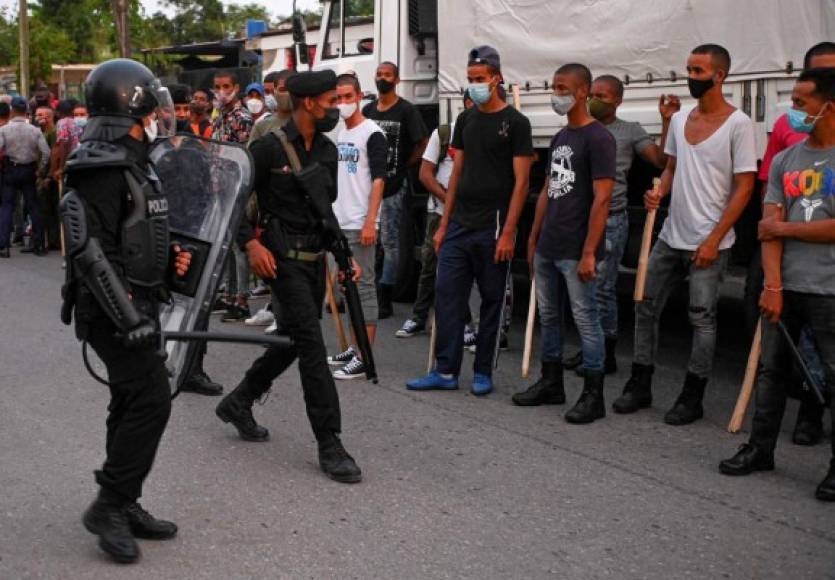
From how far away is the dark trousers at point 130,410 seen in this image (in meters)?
4.31

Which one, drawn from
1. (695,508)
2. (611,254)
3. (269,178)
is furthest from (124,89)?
(611,254)

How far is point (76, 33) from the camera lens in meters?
53.1

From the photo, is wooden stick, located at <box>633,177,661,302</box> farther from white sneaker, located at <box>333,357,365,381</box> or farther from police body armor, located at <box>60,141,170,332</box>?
police body armor, located at <box>60,141,170,332</box>

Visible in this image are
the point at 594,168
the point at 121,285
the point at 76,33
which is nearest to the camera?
the point at 121,285

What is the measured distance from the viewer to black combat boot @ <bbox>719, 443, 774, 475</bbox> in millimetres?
5414

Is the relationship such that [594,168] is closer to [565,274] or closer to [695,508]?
[565,274]

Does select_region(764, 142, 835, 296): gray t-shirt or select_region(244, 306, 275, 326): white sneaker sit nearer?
select_region(764, 142, 835, 296): gray t-shirt

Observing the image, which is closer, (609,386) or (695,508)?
(695,508)

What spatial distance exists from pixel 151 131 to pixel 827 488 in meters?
3.11

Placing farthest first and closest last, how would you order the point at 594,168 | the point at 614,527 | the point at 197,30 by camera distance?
the point at 197,30 → the point at 594,168 → the point at 614,527

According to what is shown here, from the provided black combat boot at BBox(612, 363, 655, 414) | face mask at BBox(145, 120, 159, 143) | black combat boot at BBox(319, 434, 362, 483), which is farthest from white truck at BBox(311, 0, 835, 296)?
face mask at BBox(145, 120, 159, 143)

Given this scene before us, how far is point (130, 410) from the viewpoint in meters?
4.36

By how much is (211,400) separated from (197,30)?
44866 mm

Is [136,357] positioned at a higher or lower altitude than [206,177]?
lower
